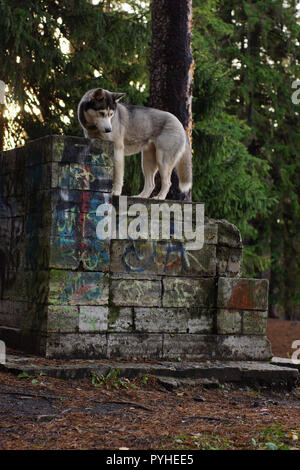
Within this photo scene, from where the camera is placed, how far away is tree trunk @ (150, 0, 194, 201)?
10.6 meters

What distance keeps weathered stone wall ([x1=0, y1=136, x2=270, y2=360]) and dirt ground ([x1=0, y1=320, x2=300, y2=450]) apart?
0.66 m

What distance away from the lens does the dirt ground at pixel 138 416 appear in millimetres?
5137

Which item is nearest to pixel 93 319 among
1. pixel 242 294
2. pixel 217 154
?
pixel 242 294

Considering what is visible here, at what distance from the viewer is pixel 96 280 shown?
766cm

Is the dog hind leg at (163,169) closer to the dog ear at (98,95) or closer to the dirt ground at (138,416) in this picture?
the dog ear at (98,95)

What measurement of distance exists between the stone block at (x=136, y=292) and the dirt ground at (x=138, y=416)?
0.96 metres

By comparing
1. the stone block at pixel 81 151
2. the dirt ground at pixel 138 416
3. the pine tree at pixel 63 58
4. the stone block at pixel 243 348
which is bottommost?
the dirt ground at pixel 138 416

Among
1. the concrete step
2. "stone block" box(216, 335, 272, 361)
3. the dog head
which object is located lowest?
the concrete step

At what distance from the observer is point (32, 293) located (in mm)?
7750

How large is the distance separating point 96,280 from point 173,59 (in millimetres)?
4507

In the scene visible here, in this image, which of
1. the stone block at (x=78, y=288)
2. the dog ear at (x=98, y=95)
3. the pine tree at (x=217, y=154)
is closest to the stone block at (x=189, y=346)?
the stone block at (x=78, y=288)

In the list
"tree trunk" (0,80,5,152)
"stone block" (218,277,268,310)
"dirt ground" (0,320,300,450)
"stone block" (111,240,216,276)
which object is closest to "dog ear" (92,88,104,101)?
"stone block" (111,240,216,276)

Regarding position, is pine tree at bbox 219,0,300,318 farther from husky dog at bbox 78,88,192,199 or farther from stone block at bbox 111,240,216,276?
stone block at bbox 111,240,216,276
